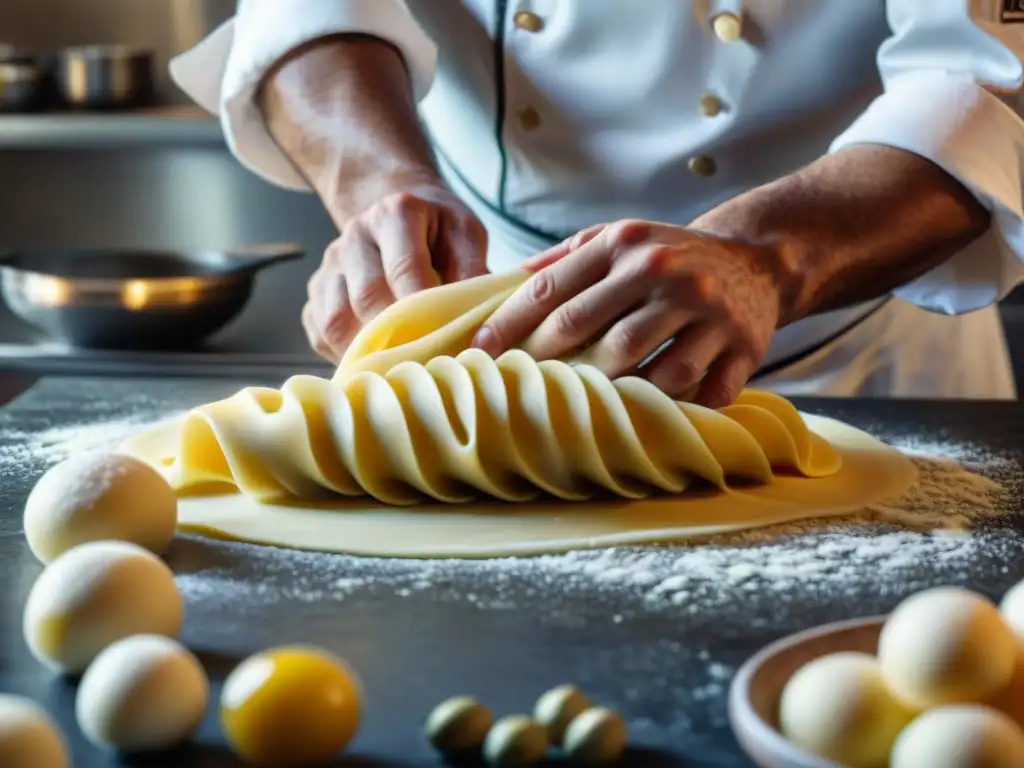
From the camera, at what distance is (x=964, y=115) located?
1511 millimetres

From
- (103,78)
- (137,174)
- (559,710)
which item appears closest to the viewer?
(559,710)

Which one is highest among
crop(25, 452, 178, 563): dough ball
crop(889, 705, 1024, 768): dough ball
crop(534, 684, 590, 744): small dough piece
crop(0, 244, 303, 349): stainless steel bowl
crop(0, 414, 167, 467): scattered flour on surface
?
crop(889, 705, 1024, 768): dough ball

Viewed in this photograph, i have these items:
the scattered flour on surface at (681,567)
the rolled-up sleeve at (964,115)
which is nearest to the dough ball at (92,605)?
the scattered flour on surface at (681,567)

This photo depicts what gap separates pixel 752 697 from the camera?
2.22ft

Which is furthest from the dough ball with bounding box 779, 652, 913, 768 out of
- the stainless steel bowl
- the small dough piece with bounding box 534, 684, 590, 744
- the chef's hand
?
the stainless steel bowl

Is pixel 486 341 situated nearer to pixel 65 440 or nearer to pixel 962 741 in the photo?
pixel 65 440

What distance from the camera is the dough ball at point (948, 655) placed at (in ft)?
2.09

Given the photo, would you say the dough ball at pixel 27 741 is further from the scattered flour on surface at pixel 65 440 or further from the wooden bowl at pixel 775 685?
the scattered flour on surface at pixel 65 440

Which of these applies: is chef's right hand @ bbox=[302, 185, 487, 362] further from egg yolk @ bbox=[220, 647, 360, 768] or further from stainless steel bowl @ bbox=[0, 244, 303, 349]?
stainless steel bowl @ bbox=[0, 244, 303, 349]

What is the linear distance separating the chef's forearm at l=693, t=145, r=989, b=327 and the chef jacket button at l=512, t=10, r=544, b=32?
1.38ft

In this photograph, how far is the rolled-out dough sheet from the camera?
1.09m

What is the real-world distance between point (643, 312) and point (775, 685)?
2.01 ft

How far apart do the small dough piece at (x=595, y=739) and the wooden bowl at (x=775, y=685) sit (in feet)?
0.20

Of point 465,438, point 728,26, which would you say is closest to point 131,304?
point 728,26
